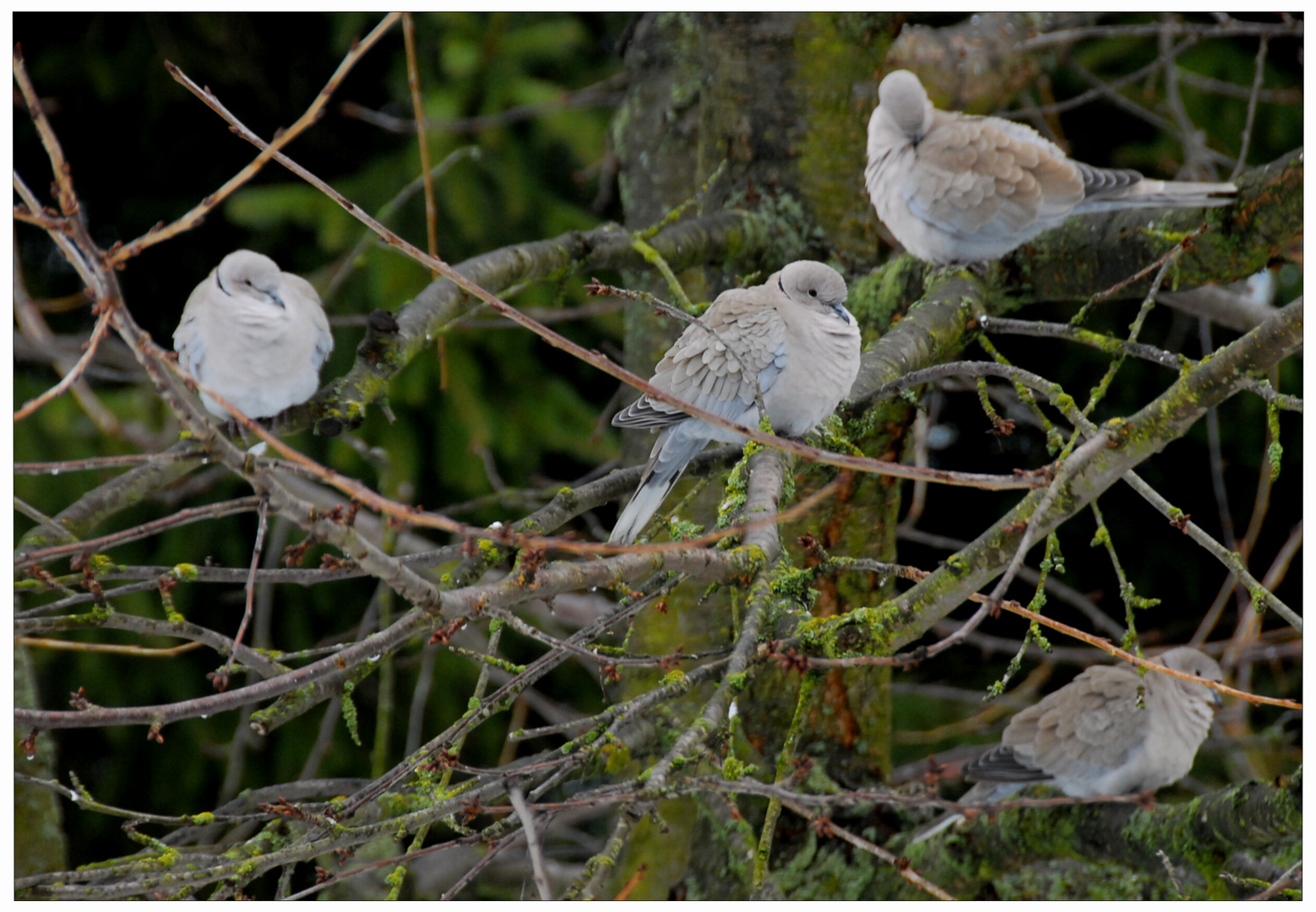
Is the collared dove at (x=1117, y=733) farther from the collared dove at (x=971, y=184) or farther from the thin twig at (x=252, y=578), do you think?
the thin twig at (x=252, y=578)

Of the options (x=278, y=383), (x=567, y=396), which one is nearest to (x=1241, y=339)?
(x=278, y=383)

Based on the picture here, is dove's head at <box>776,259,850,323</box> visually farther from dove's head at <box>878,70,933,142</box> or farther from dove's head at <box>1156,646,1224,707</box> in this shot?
dove's head at <box>1156,646,1224,707</box>

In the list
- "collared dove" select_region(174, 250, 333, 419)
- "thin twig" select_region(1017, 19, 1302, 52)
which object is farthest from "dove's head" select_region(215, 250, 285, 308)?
"thin twig" select_region(1017, 19, 1302, 52)

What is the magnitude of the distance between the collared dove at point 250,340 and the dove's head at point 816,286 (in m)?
0.93

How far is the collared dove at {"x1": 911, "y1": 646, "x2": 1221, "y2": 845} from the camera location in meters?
2.19

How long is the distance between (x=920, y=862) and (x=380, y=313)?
147 centimetres

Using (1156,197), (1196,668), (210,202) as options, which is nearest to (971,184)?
(1156,197)

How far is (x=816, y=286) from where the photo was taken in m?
1.88

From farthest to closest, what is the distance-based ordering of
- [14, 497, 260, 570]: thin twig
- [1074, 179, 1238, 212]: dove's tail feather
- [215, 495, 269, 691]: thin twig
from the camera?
[1074, 179, 1238, 212]: dove's tail feather
[14, 497, 260, 570]: thin twig
[215, 495, 269, 691]: thin twig

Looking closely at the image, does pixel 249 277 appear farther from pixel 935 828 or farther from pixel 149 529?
pixel 935 828

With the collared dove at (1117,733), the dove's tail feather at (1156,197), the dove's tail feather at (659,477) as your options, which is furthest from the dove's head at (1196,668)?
the dove's tail feather at (659,477)

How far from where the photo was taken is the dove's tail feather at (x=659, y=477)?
1730 millimetres

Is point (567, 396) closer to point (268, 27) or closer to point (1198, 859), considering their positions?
point (268, 27)

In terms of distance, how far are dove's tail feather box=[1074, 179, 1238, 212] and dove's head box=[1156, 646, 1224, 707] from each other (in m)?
0.93
